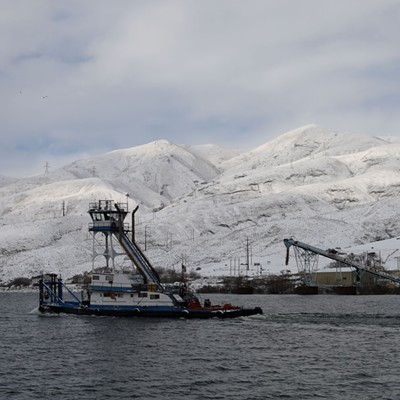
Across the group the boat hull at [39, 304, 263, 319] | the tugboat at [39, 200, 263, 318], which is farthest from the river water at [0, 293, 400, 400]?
the tugboat at [39, 200, 263, 318]

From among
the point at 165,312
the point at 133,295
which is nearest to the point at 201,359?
the point at 165,312

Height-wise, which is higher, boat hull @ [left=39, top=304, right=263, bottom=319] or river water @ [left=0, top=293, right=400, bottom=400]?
boat hull @ [left=39, top=304, right=263, bottom=319]

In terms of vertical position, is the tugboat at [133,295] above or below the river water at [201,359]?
above

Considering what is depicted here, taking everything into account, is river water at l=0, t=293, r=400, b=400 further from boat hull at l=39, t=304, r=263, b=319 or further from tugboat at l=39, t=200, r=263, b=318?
tugboat at l=39, t=200, r=263, b=318

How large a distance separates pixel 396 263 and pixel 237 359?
146m

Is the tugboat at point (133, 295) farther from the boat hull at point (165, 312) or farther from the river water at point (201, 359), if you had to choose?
the river water at point (201, 359)

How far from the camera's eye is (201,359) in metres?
55.9

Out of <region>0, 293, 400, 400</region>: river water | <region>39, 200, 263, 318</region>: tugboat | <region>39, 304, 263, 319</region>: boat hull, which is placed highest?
<region>39, 200, 263, 318</region>: tugboat

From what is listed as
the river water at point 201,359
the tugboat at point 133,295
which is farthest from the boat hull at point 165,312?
the river water at point 201,359

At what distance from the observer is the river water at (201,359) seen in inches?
1752

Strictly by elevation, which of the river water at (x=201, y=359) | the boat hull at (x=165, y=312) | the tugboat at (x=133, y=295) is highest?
the tugboat at (x=133, y=295)

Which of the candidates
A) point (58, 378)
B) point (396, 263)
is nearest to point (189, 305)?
point (58, 378)

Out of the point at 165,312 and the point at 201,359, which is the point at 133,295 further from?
the point at 201,359

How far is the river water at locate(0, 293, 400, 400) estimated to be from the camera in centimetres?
4450
